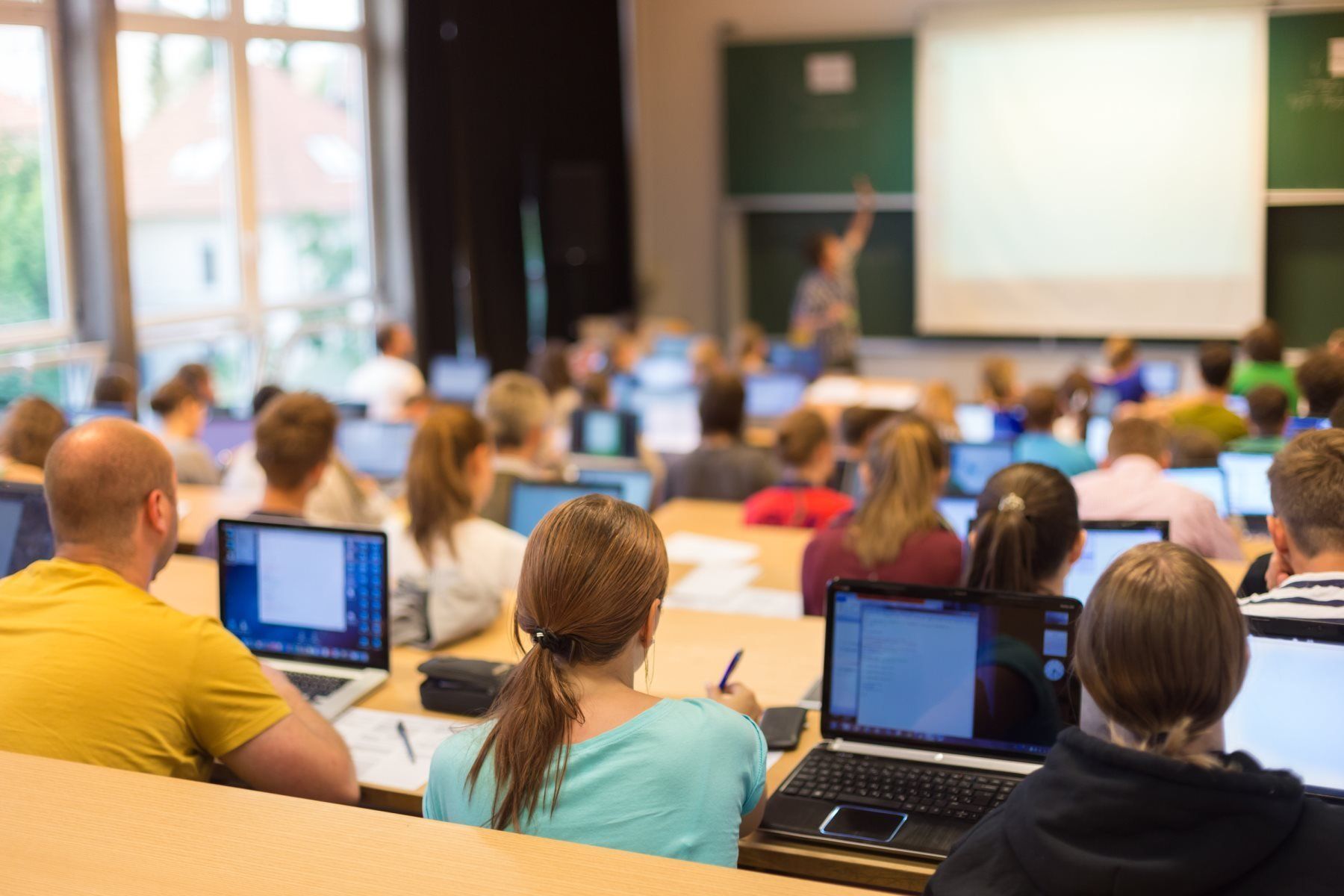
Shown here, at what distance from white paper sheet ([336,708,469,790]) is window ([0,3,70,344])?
5258 mm

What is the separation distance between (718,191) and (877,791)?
9.54 m

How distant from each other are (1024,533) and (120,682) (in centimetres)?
163

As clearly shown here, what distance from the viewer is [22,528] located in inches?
125

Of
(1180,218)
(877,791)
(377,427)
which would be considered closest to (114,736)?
(877,791)

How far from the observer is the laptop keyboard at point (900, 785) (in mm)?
2297

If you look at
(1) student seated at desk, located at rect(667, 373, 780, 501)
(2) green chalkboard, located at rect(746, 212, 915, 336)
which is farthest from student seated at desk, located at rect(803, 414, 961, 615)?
(2) green chalkboard, located at rect(746, 212, 915, 336)

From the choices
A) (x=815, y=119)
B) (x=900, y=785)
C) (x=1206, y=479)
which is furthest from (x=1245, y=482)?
(x=815, y=119)

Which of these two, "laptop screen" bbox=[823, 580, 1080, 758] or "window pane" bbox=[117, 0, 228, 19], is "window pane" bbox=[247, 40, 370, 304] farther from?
"laptop screen" bbox=[823, 580, 1080, 758]

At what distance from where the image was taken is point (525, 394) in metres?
4.70

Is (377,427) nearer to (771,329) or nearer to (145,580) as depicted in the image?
(145,580)

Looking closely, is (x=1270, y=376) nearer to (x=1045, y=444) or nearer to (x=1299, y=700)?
(x=1045, y=444)

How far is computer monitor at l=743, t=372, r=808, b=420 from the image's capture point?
304 inches

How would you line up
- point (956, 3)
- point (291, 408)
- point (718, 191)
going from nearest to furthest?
point (291, 408)
point (956, 3)
point (718, 191)

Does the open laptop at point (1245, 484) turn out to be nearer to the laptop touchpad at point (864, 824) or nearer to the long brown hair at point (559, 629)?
the laptop touchpad at point (864, 824)
